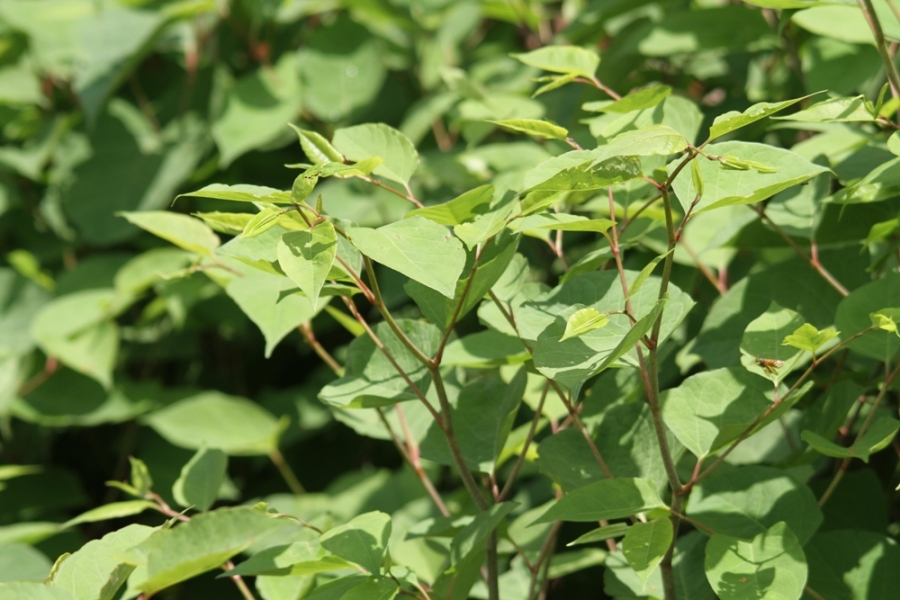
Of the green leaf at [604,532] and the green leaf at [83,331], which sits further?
the green leaf at [83,331]

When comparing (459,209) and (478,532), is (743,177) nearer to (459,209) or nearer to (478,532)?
(459,209)

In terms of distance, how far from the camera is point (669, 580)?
61cm

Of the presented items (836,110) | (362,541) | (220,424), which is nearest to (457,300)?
(362,541)

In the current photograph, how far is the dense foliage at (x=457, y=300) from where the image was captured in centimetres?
56

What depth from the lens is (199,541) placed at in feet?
1.54

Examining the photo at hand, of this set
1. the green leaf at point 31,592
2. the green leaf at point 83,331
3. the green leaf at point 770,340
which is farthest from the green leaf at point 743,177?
the green leaf at point 83,331

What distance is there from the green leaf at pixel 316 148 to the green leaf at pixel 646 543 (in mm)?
310

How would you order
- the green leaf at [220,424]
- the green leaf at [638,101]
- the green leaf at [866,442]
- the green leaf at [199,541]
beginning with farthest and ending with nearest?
1. the green leaf at [220,424]
2. the green leaf at [638,101]
3. the green leaf at [866,442]
4. the green leaf at [199,541]

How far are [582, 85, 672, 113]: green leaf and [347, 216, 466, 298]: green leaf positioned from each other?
0.21 metres

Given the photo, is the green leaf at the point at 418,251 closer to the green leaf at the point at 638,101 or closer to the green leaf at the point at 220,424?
the green leaf at the point at 638,101

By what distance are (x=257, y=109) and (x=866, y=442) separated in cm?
103

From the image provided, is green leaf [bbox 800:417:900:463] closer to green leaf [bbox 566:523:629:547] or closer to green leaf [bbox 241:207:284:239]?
Answer: green leaf [bbox 566:523:629:547]

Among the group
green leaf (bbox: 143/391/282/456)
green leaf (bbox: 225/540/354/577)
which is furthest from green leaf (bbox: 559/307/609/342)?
green leaf (bbox: 143/391/282/456)

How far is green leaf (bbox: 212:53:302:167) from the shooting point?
1.32 m
